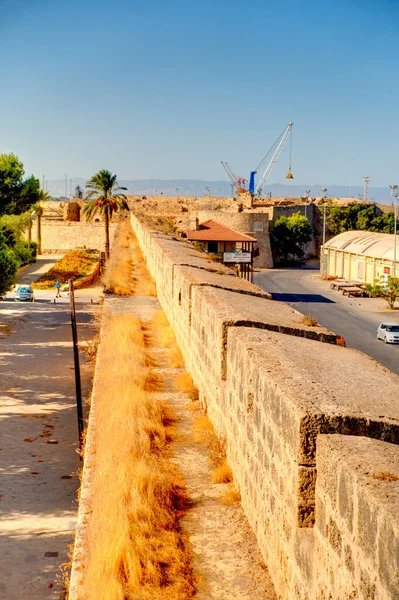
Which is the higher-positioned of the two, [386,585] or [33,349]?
[386,585]

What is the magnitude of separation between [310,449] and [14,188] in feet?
110

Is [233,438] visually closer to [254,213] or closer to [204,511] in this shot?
[204,511]

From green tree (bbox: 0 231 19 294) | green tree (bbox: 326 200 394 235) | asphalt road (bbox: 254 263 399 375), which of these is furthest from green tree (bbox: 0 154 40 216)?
green tree (bbox: 326 200 394 235)

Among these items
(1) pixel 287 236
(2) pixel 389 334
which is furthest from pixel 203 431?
(1) pixel 287 236

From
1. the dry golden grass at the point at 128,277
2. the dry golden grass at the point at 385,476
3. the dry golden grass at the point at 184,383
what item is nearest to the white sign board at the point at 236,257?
the dry golden grass at the point at 128,277

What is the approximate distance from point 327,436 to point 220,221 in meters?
58.9

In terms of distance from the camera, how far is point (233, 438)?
18.7 feet

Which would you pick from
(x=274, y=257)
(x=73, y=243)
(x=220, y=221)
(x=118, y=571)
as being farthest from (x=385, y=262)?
(x=118, y=571)

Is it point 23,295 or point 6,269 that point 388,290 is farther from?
point 6,269

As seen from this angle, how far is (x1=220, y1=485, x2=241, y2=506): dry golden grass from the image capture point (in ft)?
17.1

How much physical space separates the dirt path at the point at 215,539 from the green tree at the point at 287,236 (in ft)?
208

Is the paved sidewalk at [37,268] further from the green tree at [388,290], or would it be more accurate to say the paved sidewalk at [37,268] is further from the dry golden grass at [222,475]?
the dry golden grass at [222,475]

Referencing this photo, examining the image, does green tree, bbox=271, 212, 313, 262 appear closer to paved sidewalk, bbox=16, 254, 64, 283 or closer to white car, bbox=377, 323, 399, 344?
paved sidewalk, bbox=16, 254, 64, 283

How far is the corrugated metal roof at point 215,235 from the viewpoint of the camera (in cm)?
5028
